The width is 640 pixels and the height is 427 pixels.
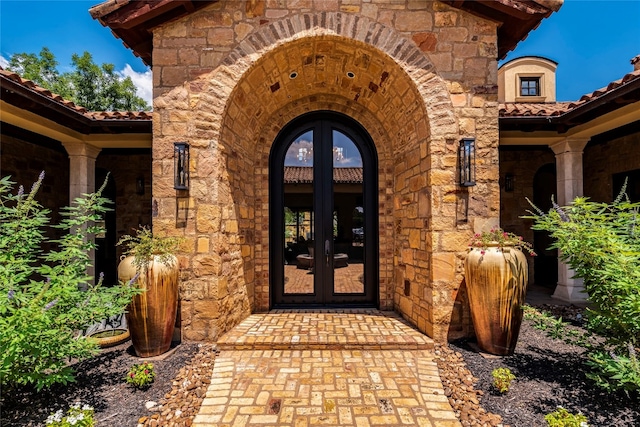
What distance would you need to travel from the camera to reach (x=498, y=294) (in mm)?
3236

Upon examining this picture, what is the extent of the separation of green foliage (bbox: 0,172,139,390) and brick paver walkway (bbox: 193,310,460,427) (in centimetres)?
133

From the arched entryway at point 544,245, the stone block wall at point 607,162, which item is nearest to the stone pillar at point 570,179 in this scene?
the arched entryway at point 544,245

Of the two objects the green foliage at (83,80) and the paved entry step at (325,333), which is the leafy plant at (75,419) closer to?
the paved entry step at (325,333)

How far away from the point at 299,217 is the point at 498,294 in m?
3.21

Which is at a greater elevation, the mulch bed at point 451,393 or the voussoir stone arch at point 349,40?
the voussoir stone arch at point 349,40

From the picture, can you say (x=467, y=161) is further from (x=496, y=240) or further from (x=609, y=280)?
(x=609, y=280)

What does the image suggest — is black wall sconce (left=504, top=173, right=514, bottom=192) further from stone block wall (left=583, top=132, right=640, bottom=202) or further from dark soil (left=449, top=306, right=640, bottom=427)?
dark soil (left=449, top=306, right=640, bottom=427)

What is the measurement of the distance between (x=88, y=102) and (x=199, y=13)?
19252mm

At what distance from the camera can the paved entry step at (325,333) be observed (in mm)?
3564

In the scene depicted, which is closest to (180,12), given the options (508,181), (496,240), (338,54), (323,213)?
(338,54)

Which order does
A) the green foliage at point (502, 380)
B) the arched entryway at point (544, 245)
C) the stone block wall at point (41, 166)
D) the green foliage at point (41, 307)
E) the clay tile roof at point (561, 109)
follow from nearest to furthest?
the green foliage at point (41, 307)
the green foliage at point (502, 380)
the clay tile roof at point (561, 109)
the stone block wall at point (41, 166)
the arched entryway at point (544, 245)

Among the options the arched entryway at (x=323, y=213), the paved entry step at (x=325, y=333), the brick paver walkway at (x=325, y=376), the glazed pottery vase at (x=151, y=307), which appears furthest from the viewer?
the arched entryway at (x=323, y=213)

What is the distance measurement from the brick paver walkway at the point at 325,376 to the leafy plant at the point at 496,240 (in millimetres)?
1415

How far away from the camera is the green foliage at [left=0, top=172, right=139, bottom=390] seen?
221 cm
